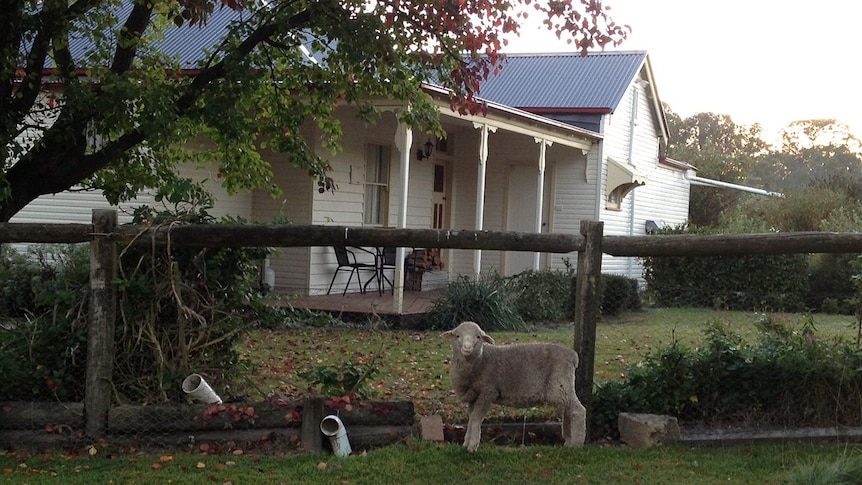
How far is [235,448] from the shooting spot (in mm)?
5695

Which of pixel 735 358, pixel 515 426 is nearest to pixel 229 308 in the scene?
pixel 515 426

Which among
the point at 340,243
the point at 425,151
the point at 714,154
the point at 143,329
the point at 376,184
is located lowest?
the point at 143,329

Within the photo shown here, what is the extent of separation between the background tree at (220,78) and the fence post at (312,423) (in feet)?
8.70

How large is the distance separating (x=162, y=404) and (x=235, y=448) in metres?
0.58

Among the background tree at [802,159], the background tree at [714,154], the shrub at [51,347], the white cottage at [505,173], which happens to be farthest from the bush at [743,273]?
the background tree at [802,159]

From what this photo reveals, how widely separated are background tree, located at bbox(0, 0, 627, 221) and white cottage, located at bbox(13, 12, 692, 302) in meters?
3.84

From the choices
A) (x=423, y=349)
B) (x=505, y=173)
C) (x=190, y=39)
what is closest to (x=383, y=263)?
(x=423, y=349)

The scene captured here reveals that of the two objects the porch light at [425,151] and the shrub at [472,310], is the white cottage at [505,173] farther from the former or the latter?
the shrub at [472,310]

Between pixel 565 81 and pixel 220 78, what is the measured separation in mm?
14534

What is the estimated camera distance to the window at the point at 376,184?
15500 mm

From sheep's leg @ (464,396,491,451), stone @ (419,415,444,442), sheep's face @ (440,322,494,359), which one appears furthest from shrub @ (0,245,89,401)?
sheep's leg @ (464,396,491,451)

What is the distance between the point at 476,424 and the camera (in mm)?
5527

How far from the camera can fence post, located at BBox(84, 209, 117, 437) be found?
18.8 ft

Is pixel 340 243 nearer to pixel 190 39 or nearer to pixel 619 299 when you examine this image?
pixel 619 299
